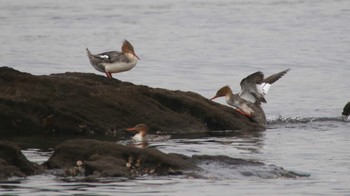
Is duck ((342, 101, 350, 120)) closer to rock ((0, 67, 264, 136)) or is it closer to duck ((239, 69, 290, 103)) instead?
duck ((239, 69, 290, 103))

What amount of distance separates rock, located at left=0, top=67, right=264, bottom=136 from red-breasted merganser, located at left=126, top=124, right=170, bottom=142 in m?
0.67

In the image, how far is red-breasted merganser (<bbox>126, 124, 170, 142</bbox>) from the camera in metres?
16.0

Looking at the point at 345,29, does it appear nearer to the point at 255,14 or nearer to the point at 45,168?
the point at 255,14

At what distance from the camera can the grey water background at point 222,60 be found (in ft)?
41.9

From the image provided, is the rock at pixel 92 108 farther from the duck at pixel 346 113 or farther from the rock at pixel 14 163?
the rock at pixel 14 163

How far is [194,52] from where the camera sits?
3222 cm

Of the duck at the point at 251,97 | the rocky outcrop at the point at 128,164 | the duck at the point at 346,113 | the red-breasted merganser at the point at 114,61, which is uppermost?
the red-breasted merganser at the point at 114,61

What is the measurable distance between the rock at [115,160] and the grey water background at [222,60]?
268 mm

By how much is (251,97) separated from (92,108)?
Result: 3.85 meters

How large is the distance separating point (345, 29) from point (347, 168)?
2318cm

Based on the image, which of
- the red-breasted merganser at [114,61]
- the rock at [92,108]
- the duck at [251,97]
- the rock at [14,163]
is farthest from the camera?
the duck at [251,97]

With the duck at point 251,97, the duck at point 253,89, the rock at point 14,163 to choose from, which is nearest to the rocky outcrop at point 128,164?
the rock at point 14,163

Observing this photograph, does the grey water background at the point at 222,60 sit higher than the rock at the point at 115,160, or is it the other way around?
the grey water background at the point at 222,60

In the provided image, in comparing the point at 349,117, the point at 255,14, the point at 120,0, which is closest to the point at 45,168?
the point at 349,117
